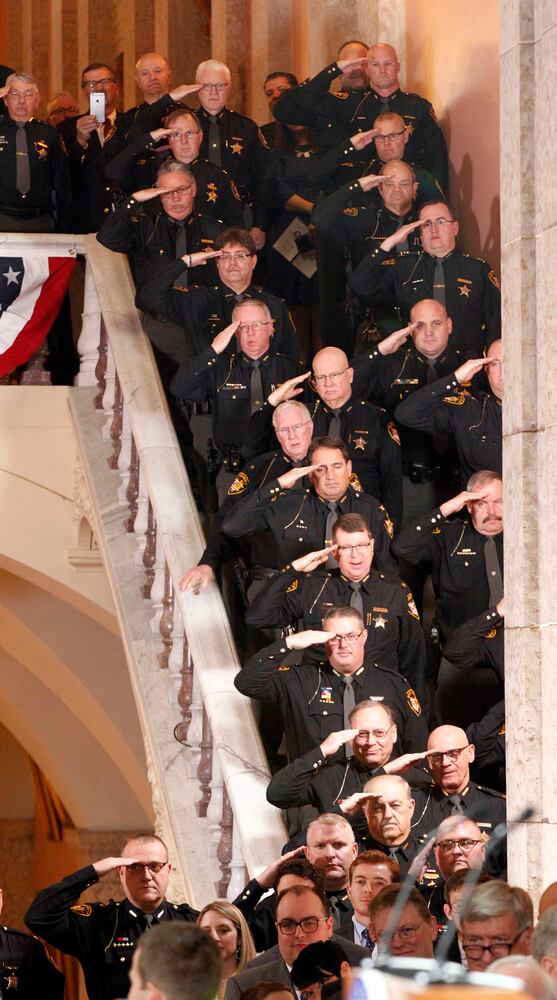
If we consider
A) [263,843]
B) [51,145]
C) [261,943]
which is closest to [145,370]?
[51,145]

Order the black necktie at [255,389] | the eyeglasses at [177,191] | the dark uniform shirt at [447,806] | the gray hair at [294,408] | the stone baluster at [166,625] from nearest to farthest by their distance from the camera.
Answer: the dark uniform shirt at [447,806] → the gray hair at [294,408] → the stone baluster at [166,625] → the black necktie at [255,389] → the eyeglasses at [177,191]

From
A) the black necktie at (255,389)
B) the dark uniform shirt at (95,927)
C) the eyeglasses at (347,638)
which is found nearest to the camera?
the dark uniform shirt at (95,927)

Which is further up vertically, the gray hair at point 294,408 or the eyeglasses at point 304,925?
the gray hair at point 294,408

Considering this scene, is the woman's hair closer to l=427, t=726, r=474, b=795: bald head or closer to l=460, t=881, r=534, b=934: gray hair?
l=427, t=726, r=474, b=795: bald head

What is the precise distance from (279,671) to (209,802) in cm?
63

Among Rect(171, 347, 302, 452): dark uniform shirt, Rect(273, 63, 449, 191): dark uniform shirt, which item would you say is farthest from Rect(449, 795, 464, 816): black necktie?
Rect(273, 63, 449, 191): dark uniform shirt

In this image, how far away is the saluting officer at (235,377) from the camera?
848 centimetres

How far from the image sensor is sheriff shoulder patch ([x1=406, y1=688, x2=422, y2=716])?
6941 millimetres

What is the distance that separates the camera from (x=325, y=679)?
6957 mm

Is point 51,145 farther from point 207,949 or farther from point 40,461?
point 207,949

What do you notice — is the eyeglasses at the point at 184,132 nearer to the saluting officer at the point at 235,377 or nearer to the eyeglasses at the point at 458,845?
the saluting officer at the point at 235,377

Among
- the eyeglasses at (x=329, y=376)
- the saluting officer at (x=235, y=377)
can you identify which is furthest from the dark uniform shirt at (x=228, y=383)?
the eyeglasses at (x=329, y=376)

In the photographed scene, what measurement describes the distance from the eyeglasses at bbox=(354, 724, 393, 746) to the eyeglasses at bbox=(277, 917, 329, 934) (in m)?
1.39

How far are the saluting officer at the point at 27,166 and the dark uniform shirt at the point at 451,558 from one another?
3312mm
